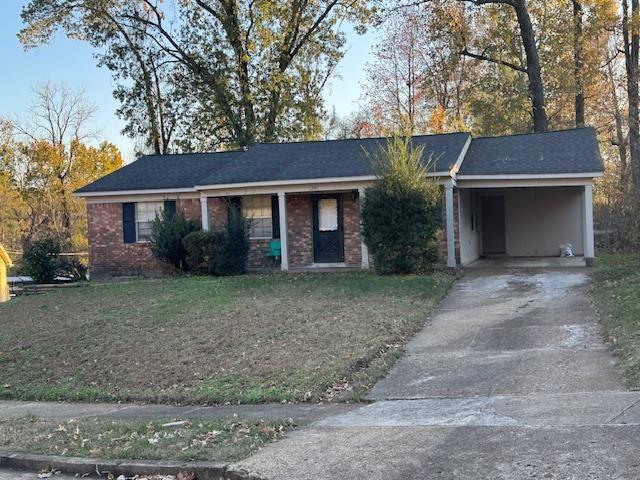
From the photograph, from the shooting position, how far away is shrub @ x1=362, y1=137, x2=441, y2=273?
57.1 ft

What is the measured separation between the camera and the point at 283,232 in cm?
2052

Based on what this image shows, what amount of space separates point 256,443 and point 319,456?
763 millimetres

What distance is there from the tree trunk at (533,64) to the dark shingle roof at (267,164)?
373 inches

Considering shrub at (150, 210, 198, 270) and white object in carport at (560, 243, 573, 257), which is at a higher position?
shrub at (150, 210, 198, 270)

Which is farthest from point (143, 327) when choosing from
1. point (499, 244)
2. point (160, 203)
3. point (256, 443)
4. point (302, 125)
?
point (302, 125)

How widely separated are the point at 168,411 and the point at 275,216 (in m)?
13.4

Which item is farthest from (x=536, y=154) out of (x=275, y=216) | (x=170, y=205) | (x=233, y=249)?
(x=170, y=205)

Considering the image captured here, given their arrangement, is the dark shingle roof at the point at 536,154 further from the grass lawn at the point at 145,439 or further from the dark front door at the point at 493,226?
the grass lawn at the point at 145,439

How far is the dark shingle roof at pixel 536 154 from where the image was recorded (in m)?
19.1

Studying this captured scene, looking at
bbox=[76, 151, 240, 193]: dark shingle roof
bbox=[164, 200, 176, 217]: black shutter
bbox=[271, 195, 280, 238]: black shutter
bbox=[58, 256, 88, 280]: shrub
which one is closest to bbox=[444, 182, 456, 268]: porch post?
bbox=[271, 195, 280, 238]: black shutter

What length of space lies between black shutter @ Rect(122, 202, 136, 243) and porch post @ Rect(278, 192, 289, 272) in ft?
18.1

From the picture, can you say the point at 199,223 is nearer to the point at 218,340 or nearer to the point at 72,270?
the point at 72,270

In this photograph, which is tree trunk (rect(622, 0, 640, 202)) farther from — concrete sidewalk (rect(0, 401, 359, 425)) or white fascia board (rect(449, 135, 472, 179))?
concrete sidewalk (rect(0, 401, 359, 425))

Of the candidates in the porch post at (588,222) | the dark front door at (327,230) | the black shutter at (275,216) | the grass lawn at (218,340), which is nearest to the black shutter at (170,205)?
the black shutter at (275,216)
